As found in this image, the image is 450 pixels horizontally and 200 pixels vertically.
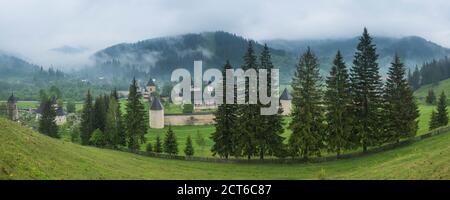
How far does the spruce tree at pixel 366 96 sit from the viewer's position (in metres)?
50.6

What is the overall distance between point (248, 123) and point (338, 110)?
10.6 m

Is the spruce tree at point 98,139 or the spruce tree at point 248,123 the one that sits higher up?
the spruce tree at point 248,123

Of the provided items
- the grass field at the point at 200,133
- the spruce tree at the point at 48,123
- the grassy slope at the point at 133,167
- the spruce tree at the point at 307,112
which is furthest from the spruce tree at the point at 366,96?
the spruce tree at the point at 48,123

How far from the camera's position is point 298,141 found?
163 ft

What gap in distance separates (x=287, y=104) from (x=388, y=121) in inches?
2922

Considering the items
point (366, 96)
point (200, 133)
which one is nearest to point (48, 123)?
point (200, 133)

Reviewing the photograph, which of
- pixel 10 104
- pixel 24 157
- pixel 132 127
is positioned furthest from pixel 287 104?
pixel 24 157

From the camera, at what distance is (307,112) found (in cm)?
5069

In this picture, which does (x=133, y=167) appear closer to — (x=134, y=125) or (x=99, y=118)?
(x=134, y=125)

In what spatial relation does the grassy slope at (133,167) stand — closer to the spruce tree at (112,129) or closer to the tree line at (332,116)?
the tree line at (332,116)

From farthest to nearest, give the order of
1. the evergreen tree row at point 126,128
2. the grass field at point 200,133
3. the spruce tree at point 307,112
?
1. the grass field at point 200,133
2. the evergreen tree row at point 126,128
3. the spruce tree at point 307,112
